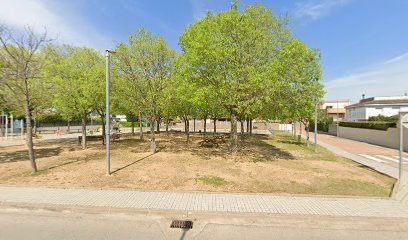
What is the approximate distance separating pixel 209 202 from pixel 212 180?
2.19 metres

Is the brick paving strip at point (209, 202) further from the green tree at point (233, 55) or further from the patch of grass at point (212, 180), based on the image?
the green tree at point (233, 55)

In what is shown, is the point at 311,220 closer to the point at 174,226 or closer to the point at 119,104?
the point at 174,226

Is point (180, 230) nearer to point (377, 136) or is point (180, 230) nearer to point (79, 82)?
point (79, 82)

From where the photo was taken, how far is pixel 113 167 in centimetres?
1045

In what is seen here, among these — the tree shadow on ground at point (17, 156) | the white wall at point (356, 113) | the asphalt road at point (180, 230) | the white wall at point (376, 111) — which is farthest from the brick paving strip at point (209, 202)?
the white wall at point (356, 113)

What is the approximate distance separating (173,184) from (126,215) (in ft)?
8.19

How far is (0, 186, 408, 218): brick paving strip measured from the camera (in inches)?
225

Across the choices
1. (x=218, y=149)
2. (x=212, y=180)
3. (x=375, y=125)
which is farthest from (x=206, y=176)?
(x=375, y=125)

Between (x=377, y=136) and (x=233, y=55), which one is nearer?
(x=233, y=55)

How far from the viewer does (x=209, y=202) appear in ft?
20.4

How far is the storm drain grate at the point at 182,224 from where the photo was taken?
5.14 meters

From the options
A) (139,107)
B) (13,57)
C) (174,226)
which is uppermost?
(13,57)

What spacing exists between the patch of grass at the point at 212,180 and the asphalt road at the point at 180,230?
256cm

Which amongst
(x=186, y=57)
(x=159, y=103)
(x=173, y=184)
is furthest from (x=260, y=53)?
(x=173, y=184)
